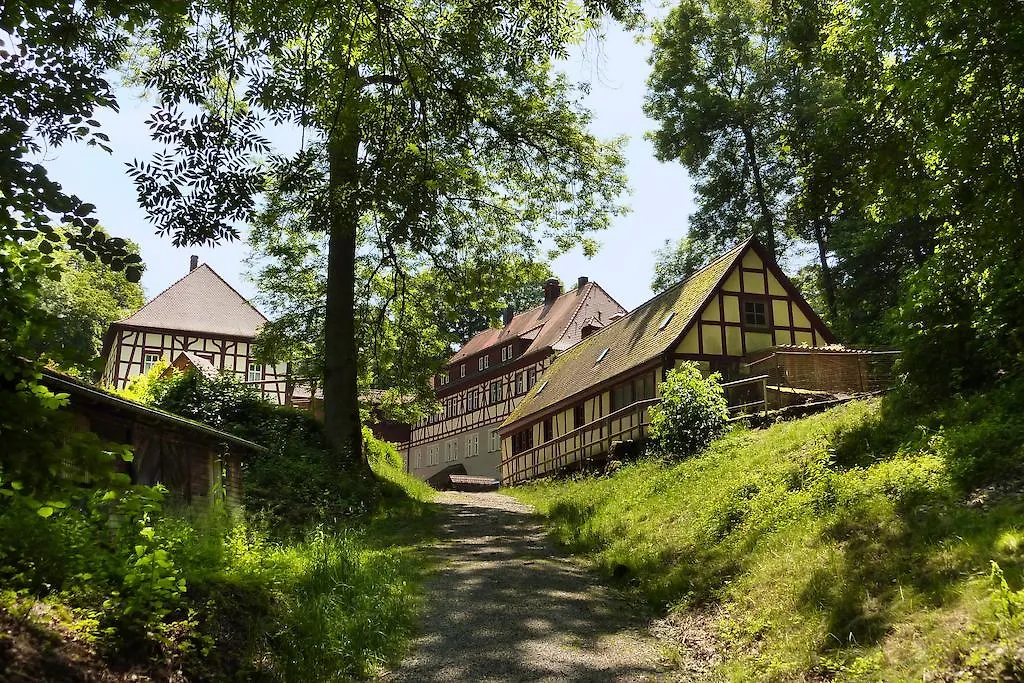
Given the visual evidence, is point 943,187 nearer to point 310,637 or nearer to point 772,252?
point 310,637

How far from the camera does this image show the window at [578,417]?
31083mm

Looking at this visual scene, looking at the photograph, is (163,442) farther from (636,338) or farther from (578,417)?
(578,417)

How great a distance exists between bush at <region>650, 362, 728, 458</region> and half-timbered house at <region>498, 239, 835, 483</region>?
3.07 meters

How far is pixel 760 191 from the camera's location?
37.3 meters

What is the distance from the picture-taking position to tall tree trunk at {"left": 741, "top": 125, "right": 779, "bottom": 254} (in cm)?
3744

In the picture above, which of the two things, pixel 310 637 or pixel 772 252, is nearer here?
pixel 310 637

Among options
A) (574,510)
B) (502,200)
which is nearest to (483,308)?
(502,200)

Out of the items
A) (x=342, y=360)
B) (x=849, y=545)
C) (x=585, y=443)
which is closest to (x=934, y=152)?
(x=849, y=545)

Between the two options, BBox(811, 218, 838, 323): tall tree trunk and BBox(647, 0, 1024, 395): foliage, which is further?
BBox(811, 218, 838, 323): tall tree trunk

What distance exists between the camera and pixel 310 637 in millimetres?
8320

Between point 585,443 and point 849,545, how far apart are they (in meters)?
19.1

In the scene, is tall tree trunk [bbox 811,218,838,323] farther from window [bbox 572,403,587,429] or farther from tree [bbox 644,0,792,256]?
window [bbox 572,403,587,429]

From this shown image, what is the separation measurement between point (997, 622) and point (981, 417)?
5.56 meters

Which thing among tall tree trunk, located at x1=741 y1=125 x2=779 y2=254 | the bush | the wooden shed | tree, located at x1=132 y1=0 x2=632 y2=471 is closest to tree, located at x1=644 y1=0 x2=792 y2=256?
tall tree trunk, located at x1=741 y1=125 x2=779 y2=254
